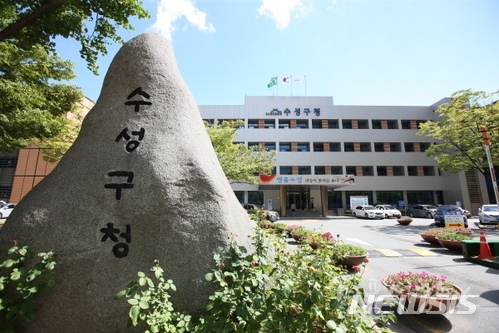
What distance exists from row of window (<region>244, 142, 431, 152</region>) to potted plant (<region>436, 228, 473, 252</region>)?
2797 centimetres

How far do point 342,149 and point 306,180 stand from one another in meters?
12.0

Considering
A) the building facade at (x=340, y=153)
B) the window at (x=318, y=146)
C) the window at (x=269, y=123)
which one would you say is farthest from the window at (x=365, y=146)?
the window at (x=269, y=123)

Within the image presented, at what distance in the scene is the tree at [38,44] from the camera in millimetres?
6336

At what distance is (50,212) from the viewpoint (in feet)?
10.5

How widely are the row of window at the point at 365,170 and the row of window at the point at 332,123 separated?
20.2 ft

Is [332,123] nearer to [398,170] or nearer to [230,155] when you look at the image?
[398,170]

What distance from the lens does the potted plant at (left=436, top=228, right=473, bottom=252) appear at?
9.24 m

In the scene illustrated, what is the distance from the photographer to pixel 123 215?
3314 millimetres

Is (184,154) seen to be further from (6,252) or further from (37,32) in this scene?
(37,32)

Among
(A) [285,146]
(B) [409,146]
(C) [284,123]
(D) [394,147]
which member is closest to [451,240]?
(A) [285,146]

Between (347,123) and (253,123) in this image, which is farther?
(347,123)

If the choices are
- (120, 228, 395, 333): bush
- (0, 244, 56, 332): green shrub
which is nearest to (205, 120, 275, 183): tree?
(0, 244, 56, 332): green shrub

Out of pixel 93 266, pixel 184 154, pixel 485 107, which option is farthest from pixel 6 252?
pixel 485 107

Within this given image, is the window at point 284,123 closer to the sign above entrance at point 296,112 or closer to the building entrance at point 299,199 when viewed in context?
the sign above entrance at point 296,112
